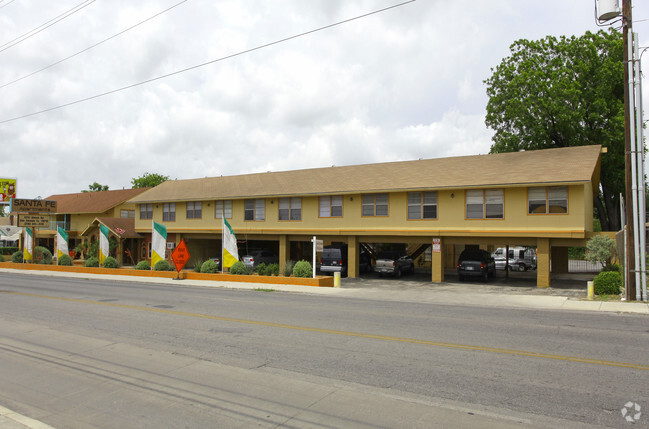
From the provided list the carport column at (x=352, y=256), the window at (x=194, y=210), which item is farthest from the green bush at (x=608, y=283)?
the window at (x=194, y=210)

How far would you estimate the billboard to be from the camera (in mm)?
56500

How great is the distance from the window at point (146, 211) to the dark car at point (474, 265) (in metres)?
26.8

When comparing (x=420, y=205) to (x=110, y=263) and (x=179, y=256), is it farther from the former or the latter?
(x=110, y=263)

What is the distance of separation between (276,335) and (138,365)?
10.6 ft

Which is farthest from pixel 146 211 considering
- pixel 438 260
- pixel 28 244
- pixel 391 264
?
pixel 438 260

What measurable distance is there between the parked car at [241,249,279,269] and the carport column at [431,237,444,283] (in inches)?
523

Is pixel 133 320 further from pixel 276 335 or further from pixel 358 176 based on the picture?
pixel 358 176

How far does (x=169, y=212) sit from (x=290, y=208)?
12.8 meters

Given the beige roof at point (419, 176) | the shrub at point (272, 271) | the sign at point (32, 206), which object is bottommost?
the shrub at point (272, 271)

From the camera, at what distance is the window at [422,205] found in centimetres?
2673

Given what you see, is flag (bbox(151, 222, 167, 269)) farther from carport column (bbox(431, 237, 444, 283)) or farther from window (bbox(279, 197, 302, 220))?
carport column (bbox(431, 237, 444, 283))

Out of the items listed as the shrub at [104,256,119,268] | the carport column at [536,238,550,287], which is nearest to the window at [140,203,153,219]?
the shrub at [104,256,119,268]

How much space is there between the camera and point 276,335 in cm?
1066

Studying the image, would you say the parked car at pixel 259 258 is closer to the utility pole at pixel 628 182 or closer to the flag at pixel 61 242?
the flag at pixel 61 242
